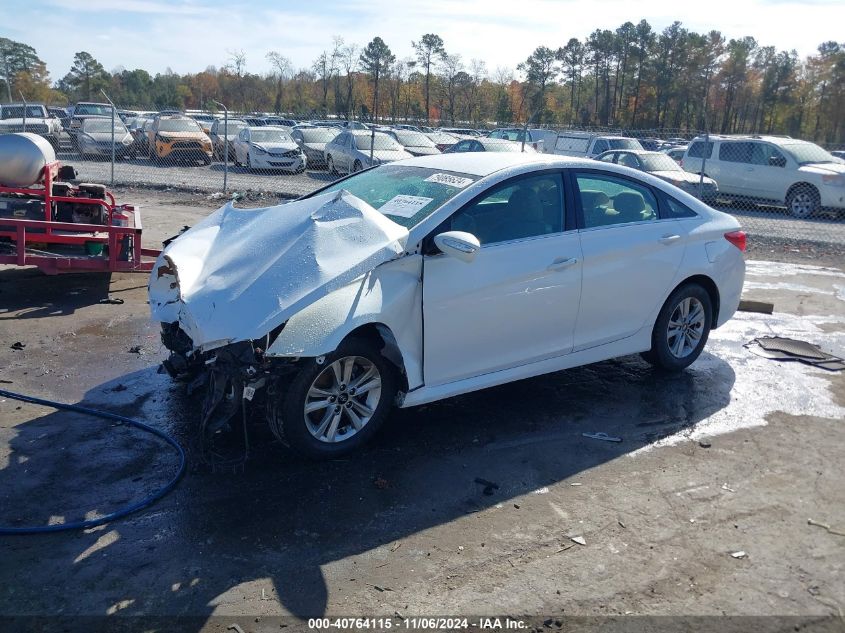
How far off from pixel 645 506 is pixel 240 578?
2244 millimetres

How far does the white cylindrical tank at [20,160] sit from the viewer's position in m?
8.34

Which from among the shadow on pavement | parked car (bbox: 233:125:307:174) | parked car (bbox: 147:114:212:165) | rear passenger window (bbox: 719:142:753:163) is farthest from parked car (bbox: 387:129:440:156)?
the shadow on pavement

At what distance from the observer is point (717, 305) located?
654cm

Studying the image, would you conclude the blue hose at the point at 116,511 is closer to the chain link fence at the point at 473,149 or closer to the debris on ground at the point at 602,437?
the debris on ground at the point at 602,437

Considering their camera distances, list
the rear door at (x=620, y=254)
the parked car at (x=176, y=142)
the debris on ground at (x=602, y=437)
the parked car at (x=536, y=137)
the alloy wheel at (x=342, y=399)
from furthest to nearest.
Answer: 1. the parked car at (x=176, y=142)
2. the parked car at (x=536, y=137)
3. the rear door at (x=620, y=254)
4. the debris on ground at (x=602, y=437)
5. the alloy wheel at (x=342, y=399)

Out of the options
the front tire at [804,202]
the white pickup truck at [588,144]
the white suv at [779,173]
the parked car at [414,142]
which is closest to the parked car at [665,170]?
the white suv at [779,173]

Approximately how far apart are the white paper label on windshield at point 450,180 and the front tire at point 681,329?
2040 mm

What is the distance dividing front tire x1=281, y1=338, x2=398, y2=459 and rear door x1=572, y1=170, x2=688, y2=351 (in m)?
1.64

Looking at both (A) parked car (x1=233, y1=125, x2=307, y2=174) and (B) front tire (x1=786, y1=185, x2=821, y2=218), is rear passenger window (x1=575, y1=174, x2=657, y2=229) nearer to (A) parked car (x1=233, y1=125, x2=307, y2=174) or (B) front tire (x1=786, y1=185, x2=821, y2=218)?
(B) front tire (x1=786, y1=185, x2=821, y2=218)

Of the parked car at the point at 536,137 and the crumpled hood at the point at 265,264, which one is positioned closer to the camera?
the crumpled hood at the point at 265,264

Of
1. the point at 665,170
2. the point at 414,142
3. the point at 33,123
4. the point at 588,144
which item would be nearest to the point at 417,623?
the point at 665,170

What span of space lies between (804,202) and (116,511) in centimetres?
1808

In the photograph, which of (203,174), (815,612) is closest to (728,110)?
(203,174)

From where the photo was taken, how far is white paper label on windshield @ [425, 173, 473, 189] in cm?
522
